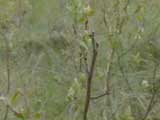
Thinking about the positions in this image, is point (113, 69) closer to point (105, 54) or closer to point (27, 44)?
point (105, 54)

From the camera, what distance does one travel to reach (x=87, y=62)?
2.29 metres

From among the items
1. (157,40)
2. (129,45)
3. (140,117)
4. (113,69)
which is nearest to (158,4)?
(157,40)

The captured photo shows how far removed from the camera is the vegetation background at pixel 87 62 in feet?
8.19

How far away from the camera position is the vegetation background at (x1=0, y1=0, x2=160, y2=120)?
2.50 meters

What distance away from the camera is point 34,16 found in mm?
3734

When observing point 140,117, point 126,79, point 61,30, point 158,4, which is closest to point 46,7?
point 61,30

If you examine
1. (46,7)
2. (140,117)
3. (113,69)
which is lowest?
(140,117)

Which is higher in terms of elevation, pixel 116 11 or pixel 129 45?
pixel 116 11

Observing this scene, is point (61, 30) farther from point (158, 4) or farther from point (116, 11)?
point (116, 11)

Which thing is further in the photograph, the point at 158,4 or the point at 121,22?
the point at 158,4

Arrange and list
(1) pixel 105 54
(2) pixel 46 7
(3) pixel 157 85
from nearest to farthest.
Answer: (3) pixel 157 85 → (1) pixel 105 54 → (2) pixel 46 7

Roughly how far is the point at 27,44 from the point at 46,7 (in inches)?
16.5

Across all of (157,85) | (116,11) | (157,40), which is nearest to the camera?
(116,11)

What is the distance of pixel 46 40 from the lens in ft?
11.5
